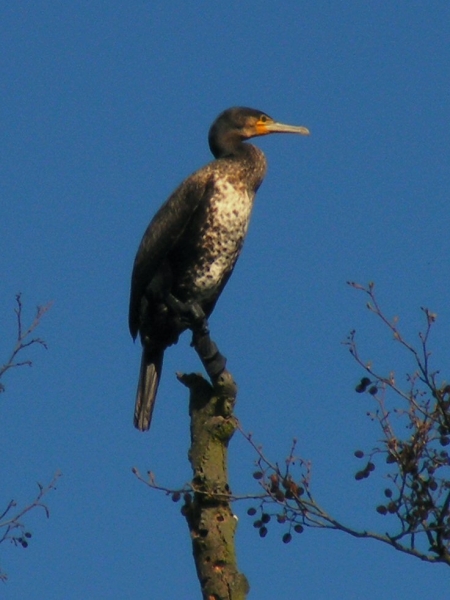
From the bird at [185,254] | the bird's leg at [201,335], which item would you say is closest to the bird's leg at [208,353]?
the bird's leg at [201,335]

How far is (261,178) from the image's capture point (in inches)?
303

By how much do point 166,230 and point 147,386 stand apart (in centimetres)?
88

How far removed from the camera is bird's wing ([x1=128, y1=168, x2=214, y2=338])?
734cm

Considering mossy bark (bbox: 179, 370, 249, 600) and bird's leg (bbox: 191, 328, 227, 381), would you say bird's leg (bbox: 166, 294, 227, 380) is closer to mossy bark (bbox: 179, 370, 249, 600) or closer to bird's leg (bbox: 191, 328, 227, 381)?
bird's leg (bbox: 191, 328, 227, 381)

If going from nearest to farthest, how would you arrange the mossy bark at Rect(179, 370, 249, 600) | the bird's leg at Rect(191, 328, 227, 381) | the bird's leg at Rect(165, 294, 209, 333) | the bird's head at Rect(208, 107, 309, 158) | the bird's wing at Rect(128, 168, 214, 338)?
the mossy bark at Rect(179, 370, 249, 600)
the bird's leg at Rect(191, 328, 227, 381)
the bird's leg at Rect(165, 294, 209, 333)
the bird's wing at Rect(128, 168, 214, 338)
the bird's head at Rect(208, 107, 309, 158)

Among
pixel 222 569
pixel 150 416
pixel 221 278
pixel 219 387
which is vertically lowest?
pixel 222 569

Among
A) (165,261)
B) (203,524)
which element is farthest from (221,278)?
(203,524)

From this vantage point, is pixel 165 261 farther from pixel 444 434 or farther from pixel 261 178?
pixel 444 434

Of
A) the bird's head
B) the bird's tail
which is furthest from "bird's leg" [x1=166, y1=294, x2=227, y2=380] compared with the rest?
the bird's head

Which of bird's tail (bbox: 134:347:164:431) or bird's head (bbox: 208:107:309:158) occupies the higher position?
bird's head (bbox: 208:107:309:158)

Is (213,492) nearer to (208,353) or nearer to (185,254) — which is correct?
(208,353)

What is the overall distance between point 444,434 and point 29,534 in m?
1.87

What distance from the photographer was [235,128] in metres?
7.99

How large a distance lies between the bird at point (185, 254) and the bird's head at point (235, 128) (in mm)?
266
